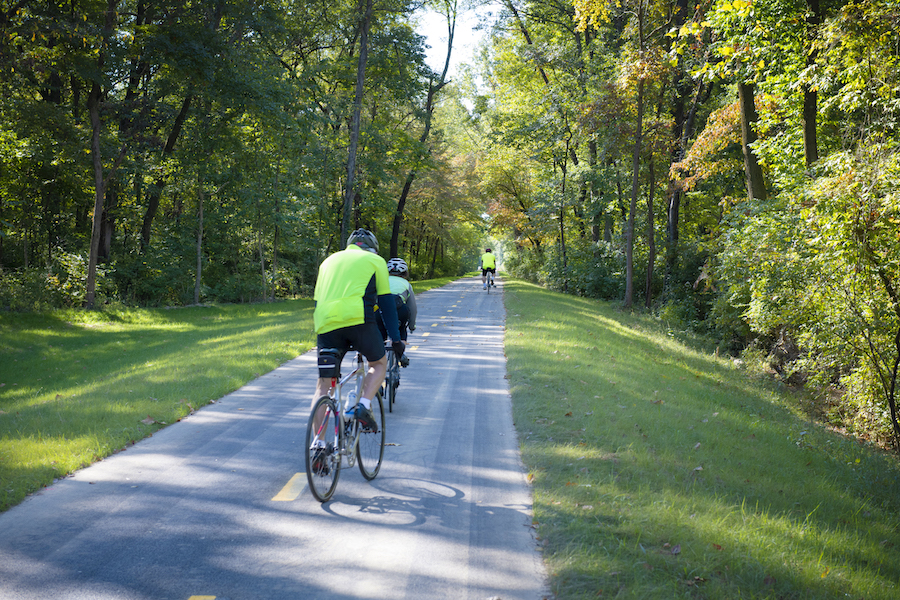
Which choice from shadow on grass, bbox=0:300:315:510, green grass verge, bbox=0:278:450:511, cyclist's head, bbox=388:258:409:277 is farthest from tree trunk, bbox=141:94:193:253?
cyclist's head, bbox=388:258:409:277

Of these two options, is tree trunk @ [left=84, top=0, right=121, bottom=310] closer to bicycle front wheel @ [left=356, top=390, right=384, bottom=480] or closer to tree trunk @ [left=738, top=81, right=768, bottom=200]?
bicycle front wheel @ [left=356, top=390, right=384, bottom=480]

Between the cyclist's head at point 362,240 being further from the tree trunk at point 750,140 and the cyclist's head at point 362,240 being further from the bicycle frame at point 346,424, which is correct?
the tree trunk at point 750,140

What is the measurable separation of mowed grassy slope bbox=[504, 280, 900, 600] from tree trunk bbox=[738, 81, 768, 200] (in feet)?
24.4

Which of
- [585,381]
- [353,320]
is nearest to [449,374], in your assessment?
[585,381]

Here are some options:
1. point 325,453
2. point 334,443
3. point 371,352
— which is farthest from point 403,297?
point 325,453

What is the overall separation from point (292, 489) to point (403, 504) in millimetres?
1025

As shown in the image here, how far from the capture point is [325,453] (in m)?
4.64

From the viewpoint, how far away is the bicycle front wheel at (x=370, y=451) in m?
5.20

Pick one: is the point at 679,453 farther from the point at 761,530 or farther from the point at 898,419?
the point at 898,419

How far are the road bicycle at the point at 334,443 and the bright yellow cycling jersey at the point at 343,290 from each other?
1.80ft

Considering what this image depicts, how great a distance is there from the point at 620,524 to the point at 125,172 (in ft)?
71.6

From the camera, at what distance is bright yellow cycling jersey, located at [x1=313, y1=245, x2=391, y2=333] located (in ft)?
15.8

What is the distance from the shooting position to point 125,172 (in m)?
20.6

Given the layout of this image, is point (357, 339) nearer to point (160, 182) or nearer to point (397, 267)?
point (397, 267)
